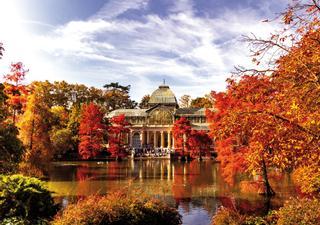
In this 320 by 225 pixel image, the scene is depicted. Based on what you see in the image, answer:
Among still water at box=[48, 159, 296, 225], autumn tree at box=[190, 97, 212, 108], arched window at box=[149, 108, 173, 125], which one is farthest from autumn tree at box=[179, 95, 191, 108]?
still water at box=[48, 159, 296, 225]

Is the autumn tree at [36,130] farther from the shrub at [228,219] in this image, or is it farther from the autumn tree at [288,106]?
the autumn tree at [288,106]

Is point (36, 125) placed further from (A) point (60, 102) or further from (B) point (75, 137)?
(A) point (60, 102)

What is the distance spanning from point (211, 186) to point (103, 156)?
30.8m

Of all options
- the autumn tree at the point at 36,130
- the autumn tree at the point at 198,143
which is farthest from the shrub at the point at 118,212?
the autumn tree at the point at 198,143

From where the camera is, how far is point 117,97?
8419 cm

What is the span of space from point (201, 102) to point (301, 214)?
76.7m

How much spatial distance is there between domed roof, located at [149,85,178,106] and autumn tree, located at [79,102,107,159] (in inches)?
935

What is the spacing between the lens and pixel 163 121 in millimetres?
68688

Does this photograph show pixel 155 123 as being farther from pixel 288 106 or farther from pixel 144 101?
pixel 288 106

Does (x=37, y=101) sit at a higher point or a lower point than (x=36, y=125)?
higher

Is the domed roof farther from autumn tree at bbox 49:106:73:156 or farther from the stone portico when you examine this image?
autumn tree at bbox 49:106:73:156

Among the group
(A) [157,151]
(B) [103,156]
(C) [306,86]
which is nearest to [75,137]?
(B) [103,156]

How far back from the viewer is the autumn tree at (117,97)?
271 ft

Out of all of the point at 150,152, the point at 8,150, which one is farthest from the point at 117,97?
the point at 8,150
